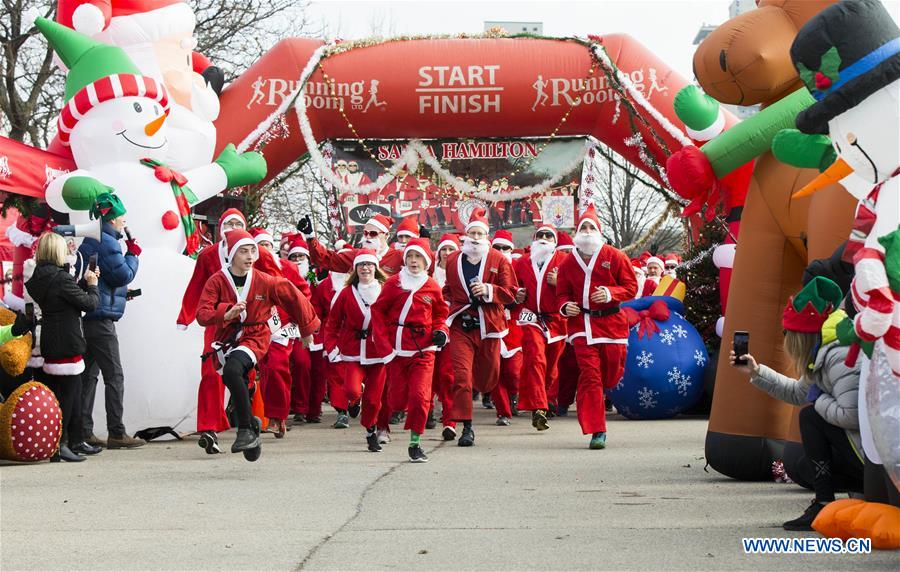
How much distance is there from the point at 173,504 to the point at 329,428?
5671mm

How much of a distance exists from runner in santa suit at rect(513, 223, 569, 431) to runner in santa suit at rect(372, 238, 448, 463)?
193 centimetres

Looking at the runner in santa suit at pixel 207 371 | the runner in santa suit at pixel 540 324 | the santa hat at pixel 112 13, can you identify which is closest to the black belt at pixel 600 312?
the runner in santa suit at pixel 540 324

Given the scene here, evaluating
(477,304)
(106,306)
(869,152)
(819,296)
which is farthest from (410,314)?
(869,152)

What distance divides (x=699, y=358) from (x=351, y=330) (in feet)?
12.0

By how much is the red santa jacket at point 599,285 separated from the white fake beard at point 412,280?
3.76 ft

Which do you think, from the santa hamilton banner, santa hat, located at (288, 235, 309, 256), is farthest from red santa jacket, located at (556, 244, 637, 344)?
the santa hamilton banner

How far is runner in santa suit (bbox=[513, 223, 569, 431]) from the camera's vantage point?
12.3 meters

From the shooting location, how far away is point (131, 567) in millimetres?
5504

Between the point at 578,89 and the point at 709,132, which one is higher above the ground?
the point at 578,89

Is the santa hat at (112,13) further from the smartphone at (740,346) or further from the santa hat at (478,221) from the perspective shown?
the smartphone at (740,346)

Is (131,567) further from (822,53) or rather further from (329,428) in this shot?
(329,428)

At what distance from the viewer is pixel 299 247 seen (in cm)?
1428

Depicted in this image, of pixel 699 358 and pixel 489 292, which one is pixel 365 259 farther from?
pixel 699 358

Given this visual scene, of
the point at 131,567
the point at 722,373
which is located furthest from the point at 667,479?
the point at 131,567
